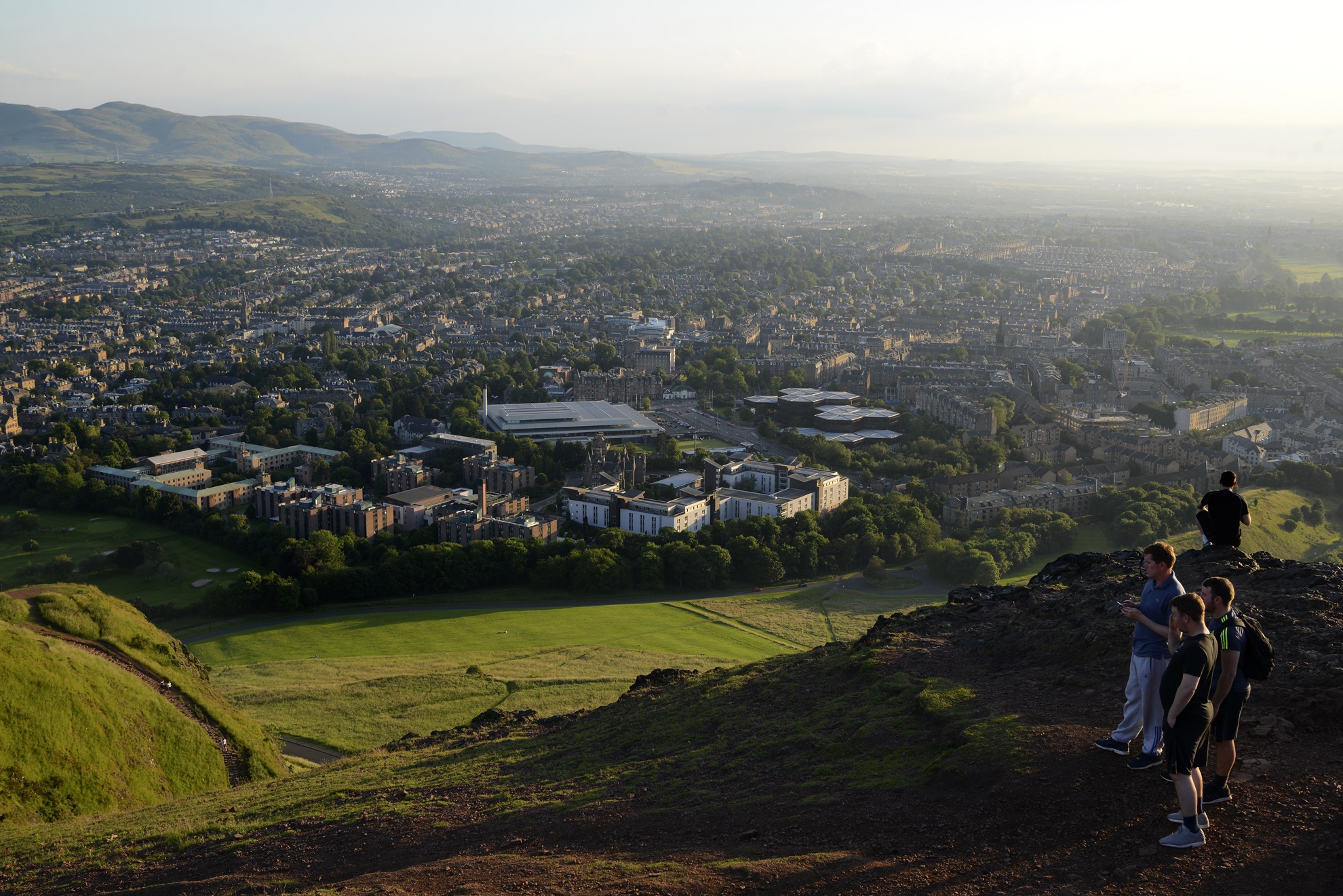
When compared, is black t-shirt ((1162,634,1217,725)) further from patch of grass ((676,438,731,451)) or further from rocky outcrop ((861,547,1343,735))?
patch of grass ((676,438,731,451))

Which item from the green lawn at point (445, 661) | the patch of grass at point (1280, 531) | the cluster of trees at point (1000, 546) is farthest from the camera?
the patch of grass at point (1280, 531)

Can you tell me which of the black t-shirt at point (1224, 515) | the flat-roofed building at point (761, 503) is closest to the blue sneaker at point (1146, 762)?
the black t-shirt at point (1224, 515)

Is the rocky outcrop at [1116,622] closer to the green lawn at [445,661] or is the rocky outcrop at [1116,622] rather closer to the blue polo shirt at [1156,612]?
the blue polo shirt at [1156,612]

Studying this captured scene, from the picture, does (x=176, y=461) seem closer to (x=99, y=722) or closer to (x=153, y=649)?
(x=153, y=649)

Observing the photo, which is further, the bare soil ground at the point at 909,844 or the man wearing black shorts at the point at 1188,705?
the bare soil ground at the point at 909,844

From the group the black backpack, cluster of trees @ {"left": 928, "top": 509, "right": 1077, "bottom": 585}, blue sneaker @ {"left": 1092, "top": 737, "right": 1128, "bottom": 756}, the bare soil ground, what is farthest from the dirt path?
cluster of trees @ {"left": 928, "top": 509, "right": 1077, "bottom": 585}
